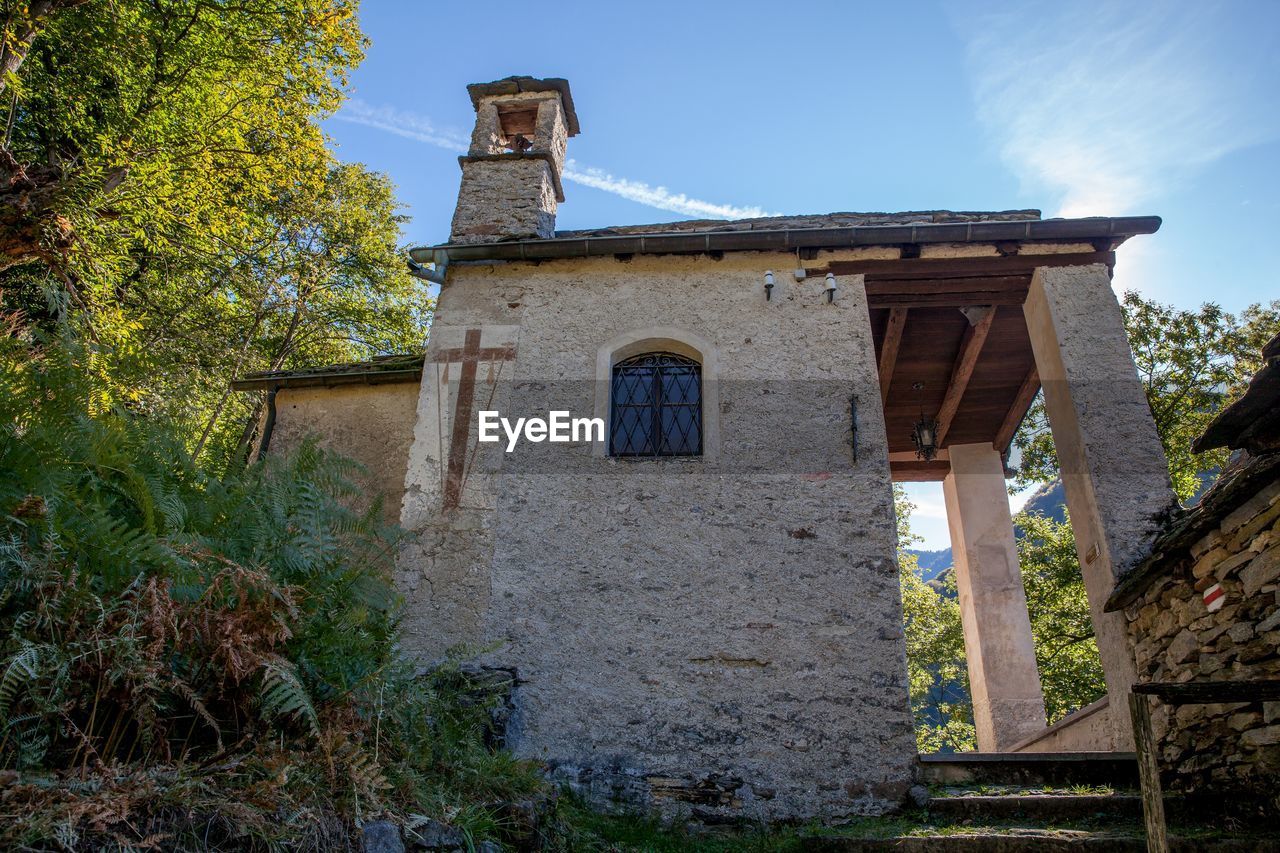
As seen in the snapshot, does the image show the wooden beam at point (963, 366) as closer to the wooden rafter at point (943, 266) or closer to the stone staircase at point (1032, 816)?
the wooden rafter at point (943, 266)

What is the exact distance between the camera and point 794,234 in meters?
7.04

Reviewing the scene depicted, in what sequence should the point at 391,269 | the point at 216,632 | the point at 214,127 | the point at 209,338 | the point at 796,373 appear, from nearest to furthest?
the point at 216,632 → the point at 796,373 → the point at 214,127 → the point at 209,338 → the point at 391,269

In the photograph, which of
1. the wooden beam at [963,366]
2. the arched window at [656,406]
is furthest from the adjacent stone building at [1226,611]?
the arched window at [656,406]

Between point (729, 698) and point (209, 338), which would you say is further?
point (209, 338)

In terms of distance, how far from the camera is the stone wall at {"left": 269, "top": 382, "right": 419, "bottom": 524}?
7.22 meters

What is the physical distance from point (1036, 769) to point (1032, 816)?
2.07ft

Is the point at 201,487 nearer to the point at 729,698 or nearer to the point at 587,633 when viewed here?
the point at 587,633

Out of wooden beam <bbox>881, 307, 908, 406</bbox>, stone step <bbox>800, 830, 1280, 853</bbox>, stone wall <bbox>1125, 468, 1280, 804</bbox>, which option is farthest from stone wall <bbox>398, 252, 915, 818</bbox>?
stone wall <bbox>1125, 468, 1280, 804</bbox>

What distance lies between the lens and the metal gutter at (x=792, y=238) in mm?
6836

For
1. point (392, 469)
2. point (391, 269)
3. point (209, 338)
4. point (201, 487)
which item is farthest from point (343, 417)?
point (391, 269)

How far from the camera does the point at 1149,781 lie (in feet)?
11.0

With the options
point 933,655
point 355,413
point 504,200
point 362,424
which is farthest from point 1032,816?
point 933,655

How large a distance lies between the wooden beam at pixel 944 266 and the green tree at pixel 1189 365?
6.68m

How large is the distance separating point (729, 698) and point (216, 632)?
11.9 ft
